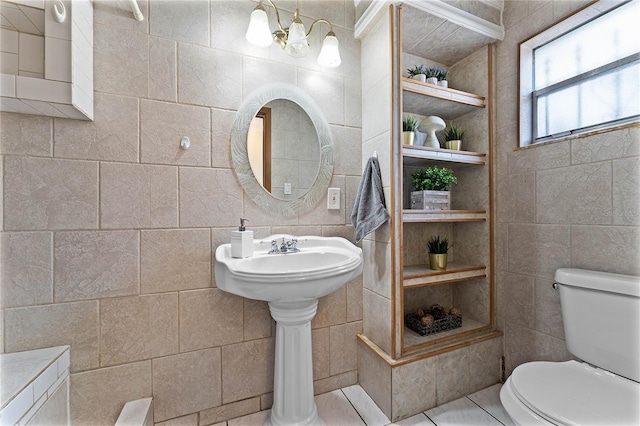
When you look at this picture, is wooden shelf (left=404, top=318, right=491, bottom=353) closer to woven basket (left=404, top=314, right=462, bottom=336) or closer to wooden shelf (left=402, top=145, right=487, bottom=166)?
woven basket (left=404, top=314, right=462, bottom=336)

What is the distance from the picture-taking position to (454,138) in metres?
1.66

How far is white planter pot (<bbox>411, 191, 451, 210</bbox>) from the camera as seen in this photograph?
4.95 feet

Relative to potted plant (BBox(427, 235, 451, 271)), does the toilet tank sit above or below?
below

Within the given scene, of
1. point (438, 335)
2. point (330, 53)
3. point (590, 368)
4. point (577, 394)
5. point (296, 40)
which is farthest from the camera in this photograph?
point (438, 335)

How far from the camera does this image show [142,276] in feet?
3.89

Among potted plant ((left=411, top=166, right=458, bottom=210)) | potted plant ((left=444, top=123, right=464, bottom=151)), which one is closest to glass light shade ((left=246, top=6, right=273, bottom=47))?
potted plant ((left=411, top=166, right=458, bottom=210))

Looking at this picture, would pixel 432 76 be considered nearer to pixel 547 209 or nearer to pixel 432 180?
pixel 432 180

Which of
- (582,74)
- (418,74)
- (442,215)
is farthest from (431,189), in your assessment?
(582,74)

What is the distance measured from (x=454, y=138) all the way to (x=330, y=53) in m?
0.92

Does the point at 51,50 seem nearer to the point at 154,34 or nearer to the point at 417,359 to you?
the point at 154,34

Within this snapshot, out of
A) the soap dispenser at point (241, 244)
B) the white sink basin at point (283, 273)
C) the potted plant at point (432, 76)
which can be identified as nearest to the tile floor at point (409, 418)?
the white sink basin at point (283, 273)

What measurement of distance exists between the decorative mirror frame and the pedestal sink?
185 millimetres

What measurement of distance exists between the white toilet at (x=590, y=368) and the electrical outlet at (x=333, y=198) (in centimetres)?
106

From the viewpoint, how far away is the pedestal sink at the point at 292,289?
3.17 ft
